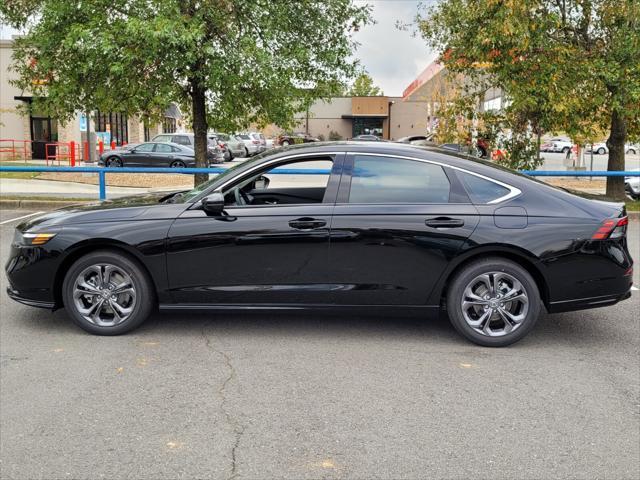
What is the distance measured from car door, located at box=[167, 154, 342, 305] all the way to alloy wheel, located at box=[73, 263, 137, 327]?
38 cm

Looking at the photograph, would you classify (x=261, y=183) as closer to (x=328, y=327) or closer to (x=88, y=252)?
(x=328, y=327)

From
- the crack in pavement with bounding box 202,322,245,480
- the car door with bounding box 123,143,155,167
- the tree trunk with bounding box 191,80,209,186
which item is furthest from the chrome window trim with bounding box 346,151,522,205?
the car door with bounding box 123,143,155,167

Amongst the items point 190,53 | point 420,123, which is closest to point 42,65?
point 190,53

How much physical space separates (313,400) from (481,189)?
7.33 ft

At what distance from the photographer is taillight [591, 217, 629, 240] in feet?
17.4

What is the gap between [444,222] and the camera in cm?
531

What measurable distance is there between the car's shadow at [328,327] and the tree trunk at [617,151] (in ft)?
34.4

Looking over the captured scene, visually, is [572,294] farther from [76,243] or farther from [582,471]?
[76,243]

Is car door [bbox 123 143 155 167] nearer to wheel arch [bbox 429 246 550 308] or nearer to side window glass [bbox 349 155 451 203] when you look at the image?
side window glass [bbox 349 155 451 203]

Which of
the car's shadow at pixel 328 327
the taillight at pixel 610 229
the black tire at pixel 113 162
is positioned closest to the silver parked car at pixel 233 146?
the black tire at pixel 113 162

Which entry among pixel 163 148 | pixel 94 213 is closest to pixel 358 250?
pixel 94 213

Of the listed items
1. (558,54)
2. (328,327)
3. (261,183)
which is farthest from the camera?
(558,54)

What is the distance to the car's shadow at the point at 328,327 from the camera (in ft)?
18.3

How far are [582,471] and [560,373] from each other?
1.48 m
